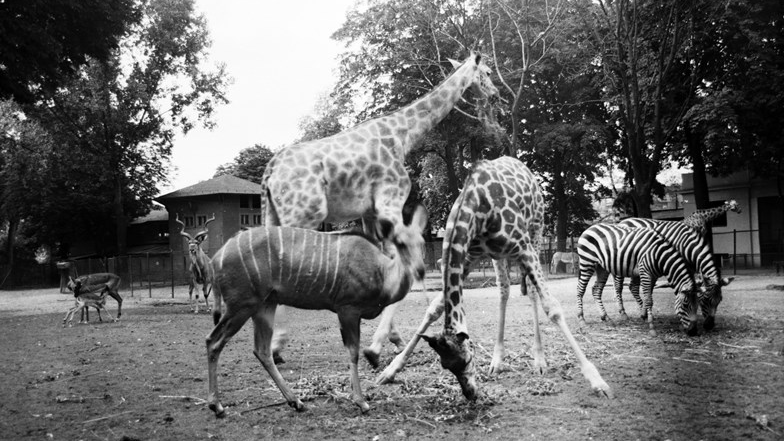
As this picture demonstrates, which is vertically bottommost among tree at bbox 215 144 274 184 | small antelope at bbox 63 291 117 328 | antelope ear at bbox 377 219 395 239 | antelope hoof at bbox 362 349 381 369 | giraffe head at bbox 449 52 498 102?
small antelope at bbox 63 291 117 328

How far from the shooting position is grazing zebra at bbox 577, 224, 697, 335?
927 centimetres

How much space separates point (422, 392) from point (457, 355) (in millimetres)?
1189

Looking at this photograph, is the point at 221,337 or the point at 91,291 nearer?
the point at 221,337

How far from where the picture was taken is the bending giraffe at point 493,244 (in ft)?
17.1

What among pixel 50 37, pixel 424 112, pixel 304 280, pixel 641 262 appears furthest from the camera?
pixel 50 37

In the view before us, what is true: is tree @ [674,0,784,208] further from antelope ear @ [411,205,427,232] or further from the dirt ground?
antelope ear @ [411,205,427,232]

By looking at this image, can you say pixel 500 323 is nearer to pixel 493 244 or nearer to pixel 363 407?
pixel 493 244

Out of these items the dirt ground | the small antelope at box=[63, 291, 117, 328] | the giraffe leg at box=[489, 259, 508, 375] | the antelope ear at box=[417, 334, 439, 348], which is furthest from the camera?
the small antelope at box=[63, 291, 117, 328]

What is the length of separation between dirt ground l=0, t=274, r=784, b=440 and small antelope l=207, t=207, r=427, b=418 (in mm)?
404

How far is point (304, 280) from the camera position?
204 inches

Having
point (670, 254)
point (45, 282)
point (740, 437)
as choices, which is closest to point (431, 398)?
point (740, 437)

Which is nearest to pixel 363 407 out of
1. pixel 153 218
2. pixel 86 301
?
pixel 86 301

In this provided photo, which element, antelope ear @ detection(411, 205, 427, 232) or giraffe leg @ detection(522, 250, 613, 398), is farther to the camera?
giraffe leg @ detection(522, 250, 613, 398)

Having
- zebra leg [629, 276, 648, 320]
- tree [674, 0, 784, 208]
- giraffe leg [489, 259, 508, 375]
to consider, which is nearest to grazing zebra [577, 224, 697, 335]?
zebra leg [629, 276, 648, 320]
